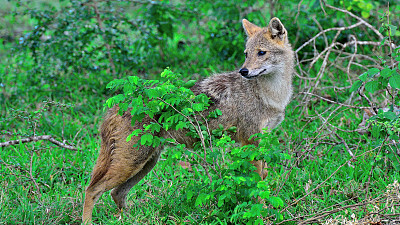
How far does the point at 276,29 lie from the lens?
5.38 m

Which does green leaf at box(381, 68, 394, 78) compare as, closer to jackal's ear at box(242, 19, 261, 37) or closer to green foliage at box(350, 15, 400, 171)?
green foliage at box(350, 15, 400, 171)

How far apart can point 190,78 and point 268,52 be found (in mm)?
3145

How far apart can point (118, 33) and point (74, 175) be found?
3234 millimetres

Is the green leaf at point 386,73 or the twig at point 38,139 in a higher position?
the green leaf at point 386,73

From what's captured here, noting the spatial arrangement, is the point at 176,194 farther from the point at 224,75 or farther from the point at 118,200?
the point at 224,75

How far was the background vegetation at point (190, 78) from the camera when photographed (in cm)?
488

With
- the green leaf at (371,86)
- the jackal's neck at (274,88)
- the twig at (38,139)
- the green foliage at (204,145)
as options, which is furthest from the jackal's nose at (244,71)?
the twig at (38,139)

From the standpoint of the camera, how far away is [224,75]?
5.67 m

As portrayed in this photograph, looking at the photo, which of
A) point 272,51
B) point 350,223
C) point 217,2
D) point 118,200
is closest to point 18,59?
point 217,2

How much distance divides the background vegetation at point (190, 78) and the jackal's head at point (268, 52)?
823mm

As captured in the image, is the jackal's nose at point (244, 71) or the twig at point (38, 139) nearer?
the jackal's nose at point (244, 71)

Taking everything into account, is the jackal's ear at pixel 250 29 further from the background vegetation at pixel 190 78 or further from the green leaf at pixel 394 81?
the green leaf at pixel 394 81

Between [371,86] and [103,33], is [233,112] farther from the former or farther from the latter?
[103,33]

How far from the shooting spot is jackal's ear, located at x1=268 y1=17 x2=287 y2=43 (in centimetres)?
531
